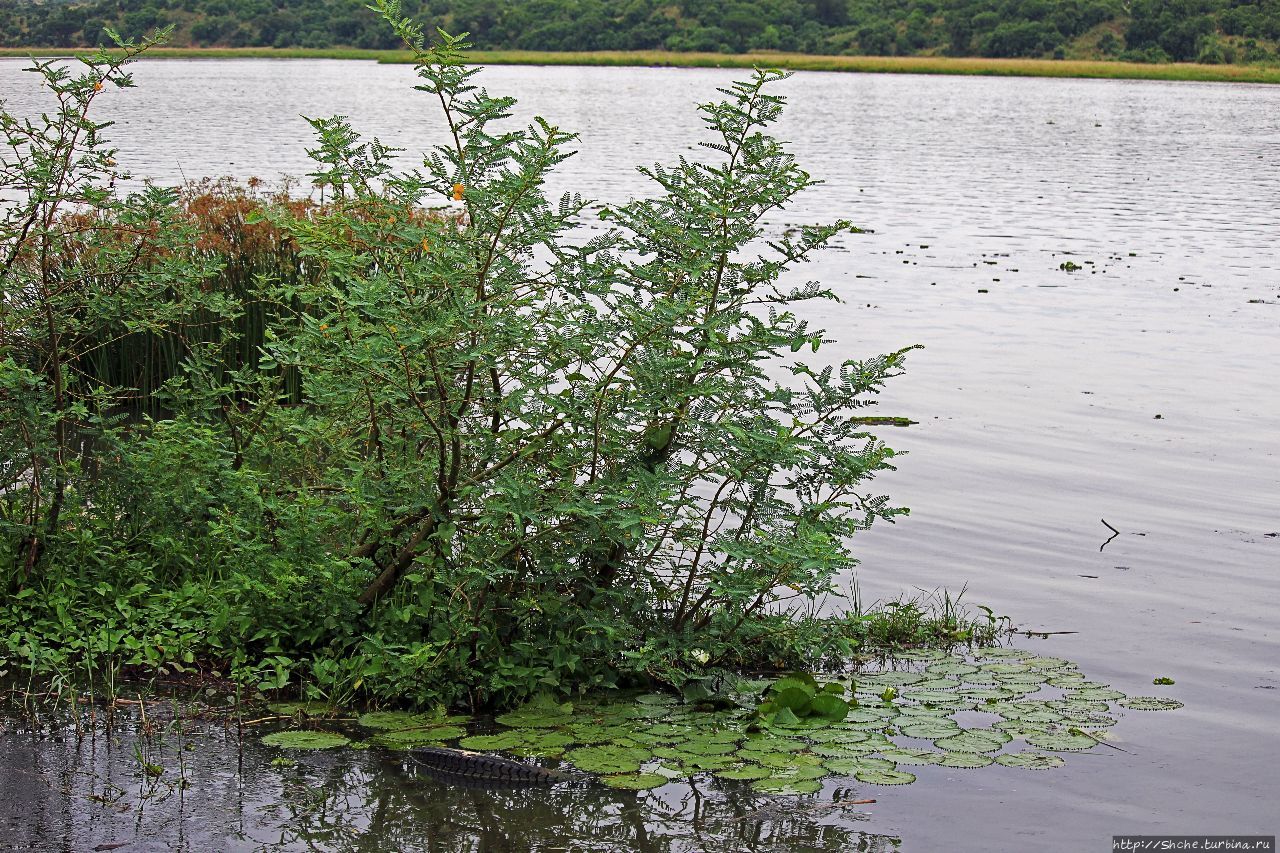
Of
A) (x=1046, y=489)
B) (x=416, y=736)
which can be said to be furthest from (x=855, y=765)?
(x=1046, y=489)

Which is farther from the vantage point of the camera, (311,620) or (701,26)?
(701,26)

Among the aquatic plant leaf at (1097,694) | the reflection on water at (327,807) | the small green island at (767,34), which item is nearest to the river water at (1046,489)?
→ the reflection on water at (327,807)

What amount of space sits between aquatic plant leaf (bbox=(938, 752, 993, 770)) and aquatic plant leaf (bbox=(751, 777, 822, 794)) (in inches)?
24.3

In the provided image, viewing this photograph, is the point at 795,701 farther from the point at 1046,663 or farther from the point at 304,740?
the point at 304,740

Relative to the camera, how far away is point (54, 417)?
604 cm

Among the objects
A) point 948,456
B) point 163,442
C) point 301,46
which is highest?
point 301,46

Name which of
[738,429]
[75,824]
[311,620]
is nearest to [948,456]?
[738,429]

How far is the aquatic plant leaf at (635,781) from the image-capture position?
5.03 metres

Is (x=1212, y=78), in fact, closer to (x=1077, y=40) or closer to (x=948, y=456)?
(x=1077, y=40)

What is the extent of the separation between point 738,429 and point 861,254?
16186mm

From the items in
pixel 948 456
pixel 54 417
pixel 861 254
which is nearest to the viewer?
pixel 54 417

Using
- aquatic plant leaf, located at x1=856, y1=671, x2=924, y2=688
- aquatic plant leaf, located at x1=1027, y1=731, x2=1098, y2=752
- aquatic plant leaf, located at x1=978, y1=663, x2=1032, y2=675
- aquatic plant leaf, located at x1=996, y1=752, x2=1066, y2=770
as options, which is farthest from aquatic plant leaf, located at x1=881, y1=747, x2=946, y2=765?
aquatic plant leaf, located at x1=978, y1=663, x2=1032, y2=675

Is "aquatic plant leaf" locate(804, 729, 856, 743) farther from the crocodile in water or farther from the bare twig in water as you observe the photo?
the bare twig in water

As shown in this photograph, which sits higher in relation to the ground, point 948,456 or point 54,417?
point 54,417
